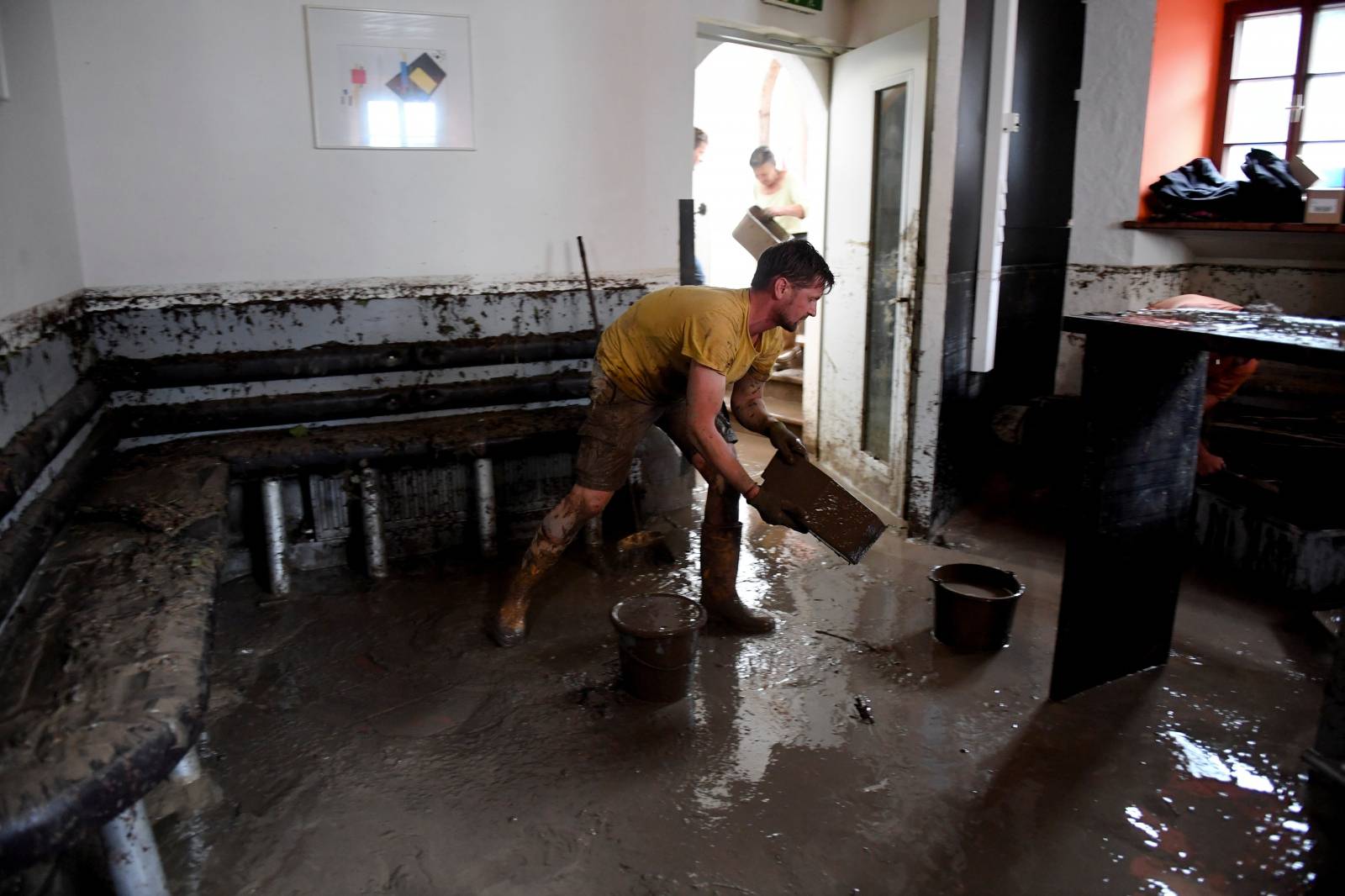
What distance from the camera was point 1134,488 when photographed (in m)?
2.93

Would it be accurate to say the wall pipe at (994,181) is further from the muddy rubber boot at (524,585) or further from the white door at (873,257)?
the muddy rubber boot at (524,585)

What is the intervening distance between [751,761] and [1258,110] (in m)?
4.71

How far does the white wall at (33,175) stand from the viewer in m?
2.89

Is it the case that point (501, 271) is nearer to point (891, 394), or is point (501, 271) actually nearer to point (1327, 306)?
point (891, 394)

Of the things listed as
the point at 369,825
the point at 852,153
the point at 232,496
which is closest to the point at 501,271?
the point at 232,496

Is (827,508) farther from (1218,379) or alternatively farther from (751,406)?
(1218,379)

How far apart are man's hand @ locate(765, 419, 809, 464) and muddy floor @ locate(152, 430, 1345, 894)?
0.73m

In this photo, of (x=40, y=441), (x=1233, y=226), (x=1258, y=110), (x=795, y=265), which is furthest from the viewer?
(x=1258, y=110)

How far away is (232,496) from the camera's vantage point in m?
3.76

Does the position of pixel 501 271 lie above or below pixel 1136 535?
above

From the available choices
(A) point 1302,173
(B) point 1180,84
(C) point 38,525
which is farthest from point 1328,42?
(C) point 38,525

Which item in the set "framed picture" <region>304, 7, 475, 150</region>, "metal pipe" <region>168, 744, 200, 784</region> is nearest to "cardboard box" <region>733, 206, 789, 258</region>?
"framed picture" <region>304, 7, 475, 150</region>

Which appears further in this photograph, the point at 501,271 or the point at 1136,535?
the point at 501,271

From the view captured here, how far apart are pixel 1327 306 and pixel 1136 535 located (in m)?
2.72
